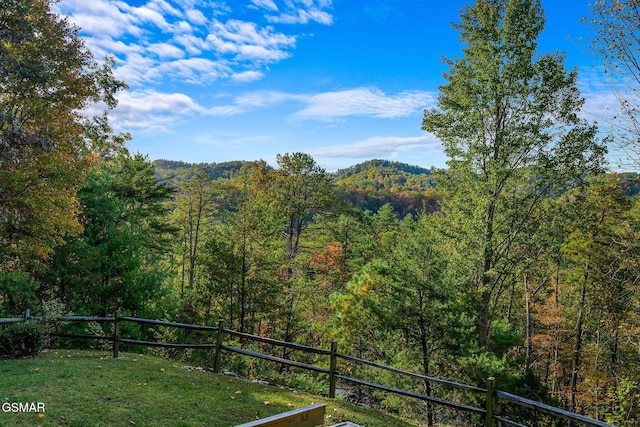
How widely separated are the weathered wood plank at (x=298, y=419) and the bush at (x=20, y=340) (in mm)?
7667

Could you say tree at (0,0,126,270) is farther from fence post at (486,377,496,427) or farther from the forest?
fence post at (486,377,496,427)

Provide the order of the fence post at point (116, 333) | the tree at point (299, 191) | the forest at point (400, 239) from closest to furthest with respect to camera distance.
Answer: the fence post at point (116, 333) → the forest at point (400, 239) → the tree at point (299, 191)

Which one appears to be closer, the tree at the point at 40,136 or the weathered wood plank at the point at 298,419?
the weathered wood plank at the point at 298,419

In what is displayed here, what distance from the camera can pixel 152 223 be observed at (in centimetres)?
2142

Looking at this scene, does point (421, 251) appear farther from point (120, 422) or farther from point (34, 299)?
point (34, 299)

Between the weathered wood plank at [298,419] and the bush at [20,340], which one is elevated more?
the weathered wood plank at [298,419]

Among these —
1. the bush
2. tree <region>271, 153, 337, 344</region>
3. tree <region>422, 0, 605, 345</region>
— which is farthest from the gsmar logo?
tree <region>271, 153, 337, 344</region>

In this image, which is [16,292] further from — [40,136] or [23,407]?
[23,407]

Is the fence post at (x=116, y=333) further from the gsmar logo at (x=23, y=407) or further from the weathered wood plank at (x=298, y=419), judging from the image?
the weathered wood plank at (x=298, y=419)

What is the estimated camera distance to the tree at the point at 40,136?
966 cm

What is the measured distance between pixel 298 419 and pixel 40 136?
33.8 ft

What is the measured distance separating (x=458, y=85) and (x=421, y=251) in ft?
19.5

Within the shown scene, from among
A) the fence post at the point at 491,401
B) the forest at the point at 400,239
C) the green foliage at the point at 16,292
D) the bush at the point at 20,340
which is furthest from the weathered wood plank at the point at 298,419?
the green foliage at the point at 16,292

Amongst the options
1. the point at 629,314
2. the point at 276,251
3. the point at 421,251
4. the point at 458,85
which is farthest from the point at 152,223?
the point at 629,314
